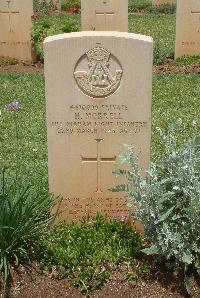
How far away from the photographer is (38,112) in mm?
8023

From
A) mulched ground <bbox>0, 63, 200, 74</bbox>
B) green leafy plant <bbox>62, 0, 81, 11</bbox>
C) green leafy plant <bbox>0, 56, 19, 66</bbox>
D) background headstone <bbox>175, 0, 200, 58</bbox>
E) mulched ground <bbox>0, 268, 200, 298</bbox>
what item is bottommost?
mulched ground <bbox>0, 268, 200, 298</bbox>

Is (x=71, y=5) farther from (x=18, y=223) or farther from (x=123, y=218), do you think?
(x=18, y=223)

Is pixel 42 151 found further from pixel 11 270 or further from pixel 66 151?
pixel 11 270

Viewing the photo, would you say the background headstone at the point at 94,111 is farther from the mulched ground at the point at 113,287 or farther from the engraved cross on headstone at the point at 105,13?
A: the engraved cross on headstone at the point at 105,13

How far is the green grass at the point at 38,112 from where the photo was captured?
6332 millimetres

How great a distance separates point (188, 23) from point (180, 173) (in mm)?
7279

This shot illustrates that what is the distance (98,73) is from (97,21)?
6.97 m

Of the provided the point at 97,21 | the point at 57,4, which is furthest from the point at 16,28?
the point at 57,4

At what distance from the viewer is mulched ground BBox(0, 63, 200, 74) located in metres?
10.2

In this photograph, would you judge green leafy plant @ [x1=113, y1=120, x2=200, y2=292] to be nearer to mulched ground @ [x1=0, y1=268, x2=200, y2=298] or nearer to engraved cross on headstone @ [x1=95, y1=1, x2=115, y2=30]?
mulched ground @ [x1=0, y1=268, x2=200, y2=298]

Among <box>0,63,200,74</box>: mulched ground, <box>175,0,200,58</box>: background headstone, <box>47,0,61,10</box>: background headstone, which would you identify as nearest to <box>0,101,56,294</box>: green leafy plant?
<box>0,63,200,74</box>: mulched ground

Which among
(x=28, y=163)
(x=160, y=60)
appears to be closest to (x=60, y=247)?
(x=28, y=163)

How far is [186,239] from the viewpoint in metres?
3.88

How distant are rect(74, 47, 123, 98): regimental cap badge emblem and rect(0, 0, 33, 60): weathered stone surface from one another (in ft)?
22.7
